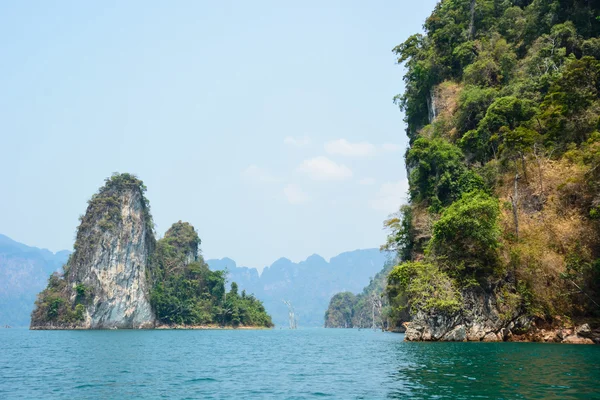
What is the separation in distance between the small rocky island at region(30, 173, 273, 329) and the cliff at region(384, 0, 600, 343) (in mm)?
57460

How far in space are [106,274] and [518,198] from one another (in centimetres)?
6957

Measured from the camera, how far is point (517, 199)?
33.3 meters

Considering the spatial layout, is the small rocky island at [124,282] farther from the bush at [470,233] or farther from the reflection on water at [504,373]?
the reflection on water at [504,373]

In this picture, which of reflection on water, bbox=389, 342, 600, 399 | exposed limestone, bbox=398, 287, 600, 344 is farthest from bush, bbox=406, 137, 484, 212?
reflection on water, bbox=389, 342, 600, 399

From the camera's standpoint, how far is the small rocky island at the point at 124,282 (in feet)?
264

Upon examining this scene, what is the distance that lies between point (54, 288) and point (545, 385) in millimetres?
87248

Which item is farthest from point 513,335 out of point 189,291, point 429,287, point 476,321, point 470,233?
point 189,291

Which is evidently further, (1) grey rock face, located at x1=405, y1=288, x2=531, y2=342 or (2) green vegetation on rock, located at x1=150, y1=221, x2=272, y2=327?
(2) green vegetation on rock, located at x1=150, y1=221, x2=272, y2=327

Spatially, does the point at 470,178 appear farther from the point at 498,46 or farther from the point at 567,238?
the point at 498,46

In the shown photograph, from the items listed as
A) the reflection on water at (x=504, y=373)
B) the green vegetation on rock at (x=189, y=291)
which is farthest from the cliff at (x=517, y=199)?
the green vegetation on rock at (x=189, y=291)

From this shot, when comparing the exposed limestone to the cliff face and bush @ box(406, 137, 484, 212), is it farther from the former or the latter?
the cliff face

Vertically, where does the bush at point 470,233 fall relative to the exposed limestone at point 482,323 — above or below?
above

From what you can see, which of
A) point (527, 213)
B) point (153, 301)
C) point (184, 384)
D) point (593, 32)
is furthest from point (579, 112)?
point (153, 301)

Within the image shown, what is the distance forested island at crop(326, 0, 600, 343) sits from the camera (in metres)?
28.6
